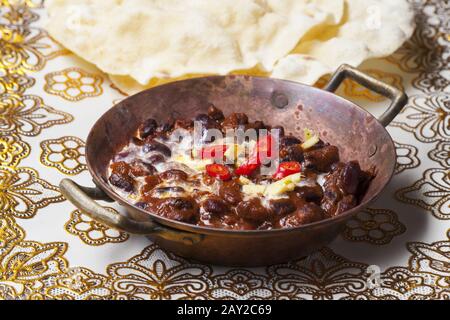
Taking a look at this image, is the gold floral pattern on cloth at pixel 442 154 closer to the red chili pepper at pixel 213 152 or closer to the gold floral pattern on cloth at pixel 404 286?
the gold floral pattern on cloth at pixel 404 286

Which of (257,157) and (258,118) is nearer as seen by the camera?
(257,157)

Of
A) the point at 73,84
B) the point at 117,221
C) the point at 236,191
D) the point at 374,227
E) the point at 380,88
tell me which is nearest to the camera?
the point at 117,221

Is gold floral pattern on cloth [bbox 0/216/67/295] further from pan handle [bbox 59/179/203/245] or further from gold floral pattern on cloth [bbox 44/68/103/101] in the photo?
gold floral pattern on cloth [bbox 44/68/103/101]

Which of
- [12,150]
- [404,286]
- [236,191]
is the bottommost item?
[404,286]

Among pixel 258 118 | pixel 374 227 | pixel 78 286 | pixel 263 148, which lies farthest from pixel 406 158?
pixel 78 286

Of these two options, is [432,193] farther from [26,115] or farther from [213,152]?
[26,115]

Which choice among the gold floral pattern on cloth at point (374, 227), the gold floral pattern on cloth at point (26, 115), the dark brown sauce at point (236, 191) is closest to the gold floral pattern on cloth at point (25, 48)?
the gold floral pattern on cloth at point (26, 115)

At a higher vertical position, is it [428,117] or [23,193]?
[428,117]
